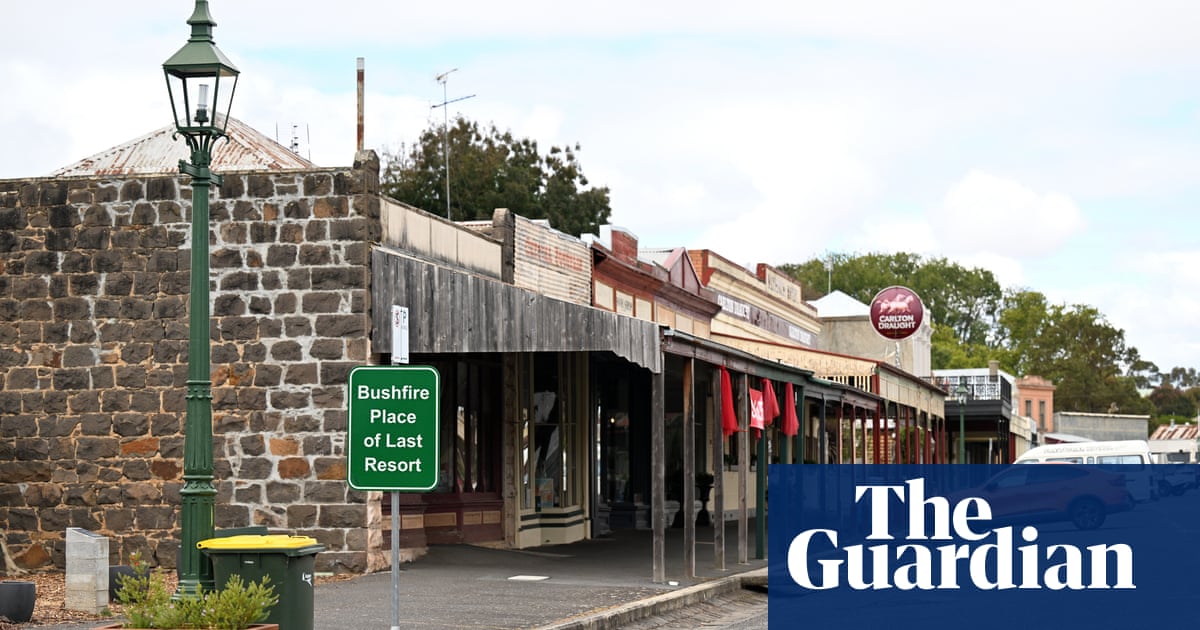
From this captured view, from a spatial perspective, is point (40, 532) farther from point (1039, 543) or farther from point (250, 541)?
point (1039, 543)

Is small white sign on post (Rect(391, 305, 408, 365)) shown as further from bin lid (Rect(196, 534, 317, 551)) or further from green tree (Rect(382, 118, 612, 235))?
green tree (Rect(382, 118, 612, 235))

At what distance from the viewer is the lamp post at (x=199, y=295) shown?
12078 millimetres

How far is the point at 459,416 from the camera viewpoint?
2288cm

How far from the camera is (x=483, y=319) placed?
1986 cm

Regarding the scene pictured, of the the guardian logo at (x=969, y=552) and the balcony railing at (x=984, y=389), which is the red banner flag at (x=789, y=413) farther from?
the balcony railing at (x=984, y=389)

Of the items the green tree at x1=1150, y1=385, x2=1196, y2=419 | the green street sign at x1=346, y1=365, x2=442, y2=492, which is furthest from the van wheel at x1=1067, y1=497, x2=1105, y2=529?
the green tree at x1=1150, y1=385, x2=1196, y2=419

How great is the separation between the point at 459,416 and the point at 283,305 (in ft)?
13.6

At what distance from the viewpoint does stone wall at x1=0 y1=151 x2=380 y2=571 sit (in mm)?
19281

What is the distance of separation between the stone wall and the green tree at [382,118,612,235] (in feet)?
125

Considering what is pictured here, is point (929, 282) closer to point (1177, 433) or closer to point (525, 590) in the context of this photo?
point (1177, 433)

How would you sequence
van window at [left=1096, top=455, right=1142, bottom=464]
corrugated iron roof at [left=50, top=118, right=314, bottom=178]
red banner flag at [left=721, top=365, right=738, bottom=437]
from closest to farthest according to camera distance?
red banner flag at [left=721, top=365, right=738, bottom=437] → corrugated iron roof at [left=50, top=118, right=314, bottom=178] → van window at [left=1096, top=455, right=1142, bottom=464]

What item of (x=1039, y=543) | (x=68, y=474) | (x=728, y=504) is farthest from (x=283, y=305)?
(x=728, y=504)

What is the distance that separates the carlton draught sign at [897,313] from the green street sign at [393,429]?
45579 mm

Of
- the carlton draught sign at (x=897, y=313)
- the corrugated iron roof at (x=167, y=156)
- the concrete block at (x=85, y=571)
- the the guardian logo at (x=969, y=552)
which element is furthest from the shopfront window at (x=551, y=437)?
the carlton draught sign at (x=897, y=313)
